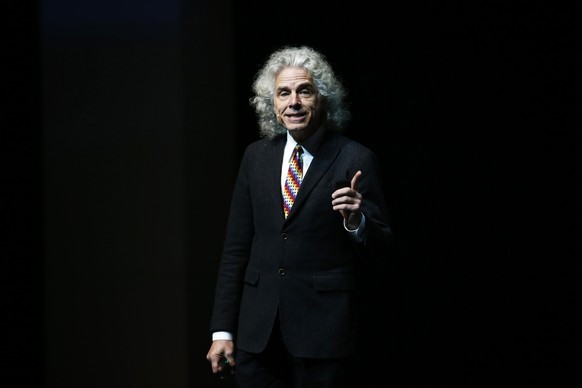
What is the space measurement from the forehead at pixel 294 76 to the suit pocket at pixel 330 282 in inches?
23.9

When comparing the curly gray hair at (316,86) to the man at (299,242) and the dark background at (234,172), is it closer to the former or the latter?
the man at (299,242)

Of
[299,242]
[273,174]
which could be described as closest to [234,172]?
[273,174]

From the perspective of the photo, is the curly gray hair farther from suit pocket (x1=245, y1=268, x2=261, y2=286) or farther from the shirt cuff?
the shirt cuff

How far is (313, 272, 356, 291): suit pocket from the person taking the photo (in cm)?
247

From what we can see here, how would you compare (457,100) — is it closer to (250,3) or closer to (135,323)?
(250,3)

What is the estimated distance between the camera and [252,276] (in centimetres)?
256

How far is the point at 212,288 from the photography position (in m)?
3.40

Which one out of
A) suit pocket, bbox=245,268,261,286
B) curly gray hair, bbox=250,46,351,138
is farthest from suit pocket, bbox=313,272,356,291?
curly gray hair, bbox=250,46,351,138

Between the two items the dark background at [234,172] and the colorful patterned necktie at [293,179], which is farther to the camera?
the dark background at [234,172]

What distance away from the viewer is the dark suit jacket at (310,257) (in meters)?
2.45

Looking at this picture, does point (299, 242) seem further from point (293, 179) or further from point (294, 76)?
point (294, 76)

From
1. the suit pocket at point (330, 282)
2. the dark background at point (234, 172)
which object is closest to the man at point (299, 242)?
the suit pocket at point (330, 282)

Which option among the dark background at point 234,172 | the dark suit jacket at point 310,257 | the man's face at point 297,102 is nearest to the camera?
the dark suit jacket at point 310,257

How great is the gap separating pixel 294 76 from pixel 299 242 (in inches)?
20.8
